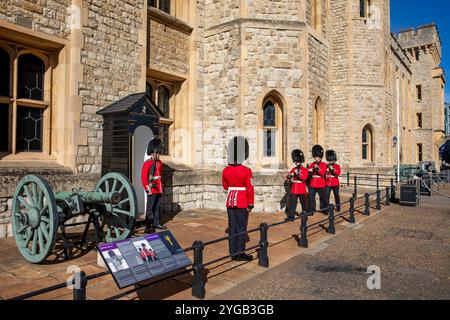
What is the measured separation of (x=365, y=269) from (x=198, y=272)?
2.61 metres

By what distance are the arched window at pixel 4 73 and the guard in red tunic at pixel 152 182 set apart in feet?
9.76

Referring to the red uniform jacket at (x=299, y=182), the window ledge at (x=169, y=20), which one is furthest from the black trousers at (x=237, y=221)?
the window ledge at (x=169, y=20)

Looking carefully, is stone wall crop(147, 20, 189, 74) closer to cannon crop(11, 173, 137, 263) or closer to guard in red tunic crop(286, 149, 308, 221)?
guard in red tunic crop(286, 149, 308, 221)

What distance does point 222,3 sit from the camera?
1011 centimetres

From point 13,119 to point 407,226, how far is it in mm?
8900

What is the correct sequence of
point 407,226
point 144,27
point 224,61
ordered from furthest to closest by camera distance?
point 224,61, point 144,27, point 407,226

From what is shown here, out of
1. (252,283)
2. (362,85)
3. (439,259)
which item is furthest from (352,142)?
(252,283)

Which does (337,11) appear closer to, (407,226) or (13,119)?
(407,226)

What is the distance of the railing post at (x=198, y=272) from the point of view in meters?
→ 3.54

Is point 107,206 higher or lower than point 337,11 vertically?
lower

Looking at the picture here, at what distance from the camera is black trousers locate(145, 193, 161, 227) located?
6727mm

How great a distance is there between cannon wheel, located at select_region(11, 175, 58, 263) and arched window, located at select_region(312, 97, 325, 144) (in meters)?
8.77

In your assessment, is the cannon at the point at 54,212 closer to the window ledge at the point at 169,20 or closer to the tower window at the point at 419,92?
the window ledge at the point at 169,20

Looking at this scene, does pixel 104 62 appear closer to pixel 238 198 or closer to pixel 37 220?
pixel 37 220
